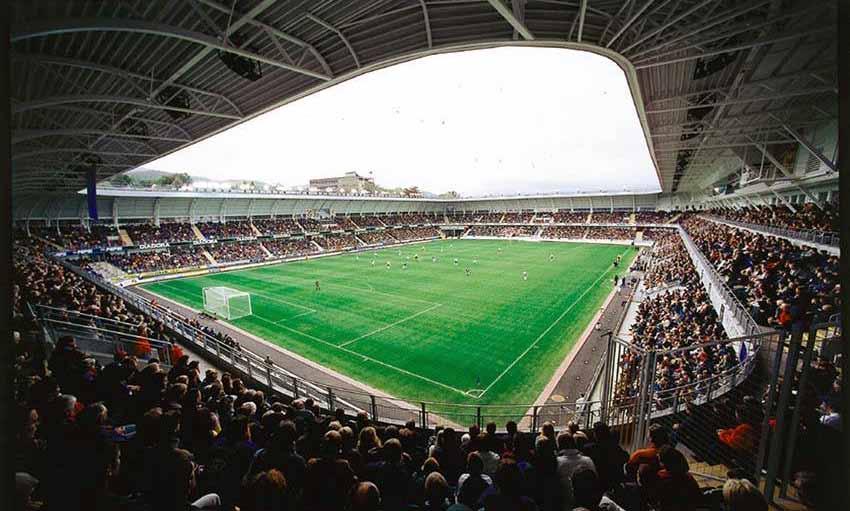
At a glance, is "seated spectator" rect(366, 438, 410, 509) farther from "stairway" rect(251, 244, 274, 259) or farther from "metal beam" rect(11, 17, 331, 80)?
"stairway" rect(251, 244, 274, 259)

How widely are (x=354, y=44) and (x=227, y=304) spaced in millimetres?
18673

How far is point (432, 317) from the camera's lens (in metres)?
21.4

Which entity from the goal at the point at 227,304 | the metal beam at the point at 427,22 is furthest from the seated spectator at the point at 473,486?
the goal at the point at 227,304

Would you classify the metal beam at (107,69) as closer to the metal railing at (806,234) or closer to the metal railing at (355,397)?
the metal railing at (355,397)

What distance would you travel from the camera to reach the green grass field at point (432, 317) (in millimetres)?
14054

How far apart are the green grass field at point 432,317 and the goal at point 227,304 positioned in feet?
2.66

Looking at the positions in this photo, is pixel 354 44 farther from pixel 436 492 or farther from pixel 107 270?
pixel 107 270

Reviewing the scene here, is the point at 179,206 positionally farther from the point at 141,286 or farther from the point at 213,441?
the point at 213,441

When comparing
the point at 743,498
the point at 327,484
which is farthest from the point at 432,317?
the point at 743,498

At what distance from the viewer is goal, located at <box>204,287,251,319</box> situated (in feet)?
73.4

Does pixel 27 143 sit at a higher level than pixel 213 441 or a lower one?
higher

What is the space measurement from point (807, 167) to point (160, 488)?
81.1 feet

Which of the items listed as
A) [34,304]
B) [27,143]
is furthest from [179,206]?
[34,304]

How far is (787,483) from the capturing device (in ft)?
12.6
